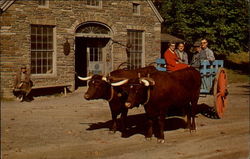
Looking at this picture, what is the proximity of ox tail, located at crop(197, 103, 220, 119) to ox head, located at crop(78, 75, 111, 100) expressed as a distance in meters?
4.32

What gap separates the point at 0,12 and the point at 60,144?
1025cm

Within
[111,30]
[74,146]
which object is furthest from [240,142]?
[111,30]

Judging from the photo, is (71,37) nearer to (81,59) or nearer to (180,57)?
(81,59)

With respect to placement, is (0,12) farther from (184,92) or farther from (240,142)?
(240,142)

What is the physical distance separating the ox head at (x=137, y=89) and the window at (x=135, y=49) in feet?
44.9

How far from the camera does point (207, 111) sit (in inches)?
541

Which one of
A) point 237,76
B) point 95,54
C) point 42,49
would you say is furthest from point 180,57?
point 237,76

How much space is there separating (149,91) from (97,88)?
1275 millimetres

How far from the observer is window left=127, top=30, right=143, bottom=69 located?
22.2m

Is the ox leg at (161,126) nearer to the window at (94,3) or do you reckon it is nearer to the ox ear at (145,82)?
the ox ear at (145,82)

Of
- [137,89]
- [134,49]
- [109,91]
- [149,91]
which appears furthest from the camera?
[134,49]

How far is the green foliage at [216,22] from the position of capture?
32.5 meters

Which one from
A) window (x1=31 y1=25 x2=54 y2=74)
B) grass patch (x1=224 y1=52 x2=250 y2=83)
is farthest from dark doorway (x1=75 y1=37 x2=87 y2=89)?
grass patch (x1=224 y1=52 x2=250 y2=83)

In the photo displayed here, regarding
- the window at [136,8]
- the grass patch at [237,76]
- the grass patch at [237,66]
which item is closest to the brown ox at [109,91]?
the window at [136,8]
